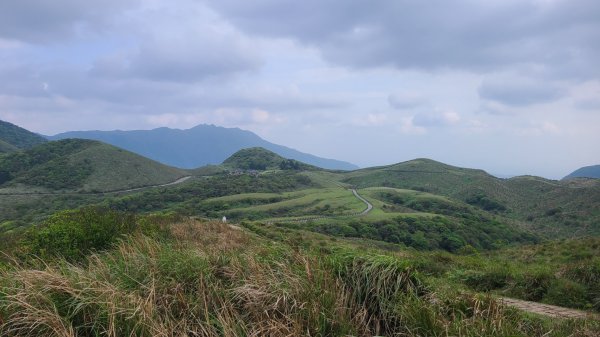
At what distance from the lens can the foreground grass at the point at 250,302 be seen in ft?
17.9

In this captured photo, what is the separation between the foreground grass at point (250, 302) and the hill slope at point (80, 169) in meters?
127

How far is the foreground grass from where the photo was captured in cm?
545

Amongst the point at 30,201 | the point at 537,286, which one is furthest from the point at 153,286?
the point at 30,201

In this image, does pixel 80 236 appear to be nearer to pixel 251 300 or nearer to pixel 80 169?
pixel 251 300

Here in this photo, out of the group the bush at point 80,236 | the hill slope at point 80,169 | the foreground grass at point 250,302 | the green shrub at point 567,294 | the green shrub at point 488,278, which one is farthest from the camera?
the hill slope at point 80,169

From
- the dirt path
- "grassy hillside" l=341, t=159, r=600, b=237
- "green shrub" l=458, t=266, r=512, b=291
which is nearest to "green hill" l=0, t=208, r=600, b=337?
the dirt path

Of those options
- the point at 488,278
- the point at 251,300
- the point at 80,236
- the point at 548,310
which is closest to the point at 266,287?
the point at 251,300

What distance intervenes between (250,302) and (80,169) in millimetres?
146045

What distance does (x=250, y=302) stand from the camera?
19.7 ft

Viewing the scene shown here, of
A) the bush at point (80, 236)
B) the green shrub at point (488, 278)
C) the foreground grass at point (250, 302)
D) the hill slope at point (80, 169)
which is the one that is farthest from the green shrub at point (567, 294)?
the hill slope at point (80, 169)

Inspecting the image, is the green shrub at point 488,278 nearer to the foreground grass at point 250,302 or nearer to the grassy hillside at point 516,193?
the foreground grass at point 250,302

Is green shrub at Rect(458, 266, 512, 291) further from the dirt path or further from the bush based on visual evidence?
the bush

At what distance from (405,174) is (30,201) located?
112 m

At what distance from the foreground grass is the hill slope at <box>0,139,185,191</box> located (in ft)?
417
